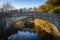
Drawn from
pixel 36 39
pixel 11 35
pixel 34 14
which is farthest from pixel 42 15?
pixel 11 35

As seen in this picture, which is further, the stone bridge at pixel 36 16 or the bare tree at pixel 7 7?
the bare tree at pixel 7 7

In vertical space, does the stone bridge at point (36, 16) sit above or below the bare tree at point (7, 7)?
below

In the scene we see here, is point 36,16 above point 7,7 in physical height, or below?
below

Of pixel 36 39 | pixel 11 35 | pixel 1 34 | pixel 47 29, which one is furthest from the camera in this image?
pixel 47 29

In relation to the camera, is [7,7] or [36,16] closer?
[36,16]

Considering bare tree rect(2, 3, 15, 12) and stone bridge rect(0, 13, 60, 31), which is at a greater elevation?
bare tree rect(2, 3, 15, 12)

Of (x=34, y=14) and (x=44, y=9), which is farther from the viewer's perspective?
(x=44, y=9)

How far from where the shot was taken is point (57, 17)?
13.6m

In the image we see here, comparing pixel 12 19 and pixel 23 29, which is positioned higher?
pixel 12 19

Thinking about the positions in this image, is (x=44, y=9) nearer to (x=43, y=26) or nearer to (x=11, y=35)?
(x=43, y=26)

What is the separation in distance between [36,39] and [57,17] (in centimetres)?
183

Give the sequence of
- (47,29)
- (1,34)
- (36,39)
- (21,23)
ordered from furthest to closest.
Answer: (21,23) < (47,29) < (36,39) < (1,34)

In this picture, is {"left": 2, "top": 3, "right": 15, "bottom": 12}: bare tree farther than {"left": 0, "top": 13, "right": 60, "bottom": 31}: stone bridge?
Yes

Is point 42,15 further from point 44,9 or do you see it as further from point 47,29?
point 44,9
